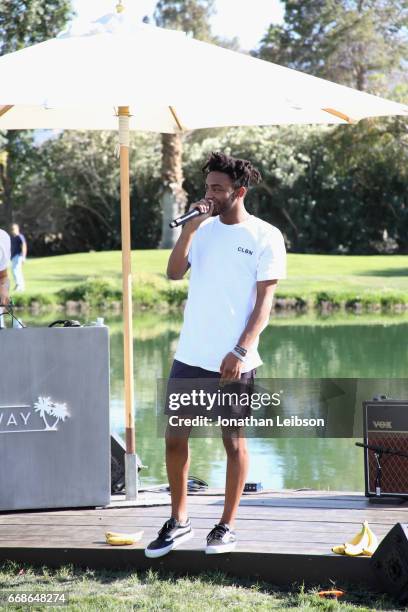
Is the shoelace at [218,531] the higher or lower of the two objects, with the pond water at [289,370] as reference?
higher

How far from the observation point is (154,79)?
5023 mm

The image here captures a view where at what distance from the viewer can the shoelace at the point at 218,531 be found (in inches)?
181

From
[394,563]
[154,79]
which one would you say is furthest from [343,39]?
[394,563]

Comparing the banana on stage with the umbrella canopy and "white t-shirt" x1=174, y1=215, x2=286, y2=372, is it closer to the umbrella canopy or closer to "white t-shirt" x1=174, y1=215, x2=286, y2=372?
"white t-shirt" x1=174, y1=215, x2=286, y2=372

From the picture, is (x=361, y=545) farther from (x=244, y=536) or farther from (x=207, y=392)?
(x=207, y=392)

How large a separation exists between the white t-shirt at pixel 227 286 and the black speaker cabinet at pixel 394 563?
876mm

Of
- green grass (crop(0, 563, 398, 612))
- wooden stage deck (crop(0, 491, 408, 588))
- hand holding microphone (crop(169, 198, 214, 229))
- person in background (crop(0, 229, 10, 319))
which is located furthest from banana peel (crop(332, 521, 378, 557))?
person in background (crop(0, 229, 10, 319))

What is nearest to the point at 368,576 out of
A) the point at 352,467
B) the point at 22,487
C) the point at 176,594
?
the point at 176,594

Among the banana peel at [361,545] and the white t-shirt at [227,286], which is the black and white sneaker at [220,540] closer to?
the banana peel at [361,545]

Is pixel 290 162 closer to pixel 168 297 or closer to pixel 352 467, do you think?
pixel 168 297

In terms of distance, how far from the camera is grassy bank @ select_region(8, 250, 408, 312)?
23.9 m

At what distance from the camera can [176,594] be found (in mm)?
4348

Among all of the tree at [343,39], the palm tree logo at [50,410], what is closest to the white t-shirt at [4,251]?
the palm tree logo at [50,410]

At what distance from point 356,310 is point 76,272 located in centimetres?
880
